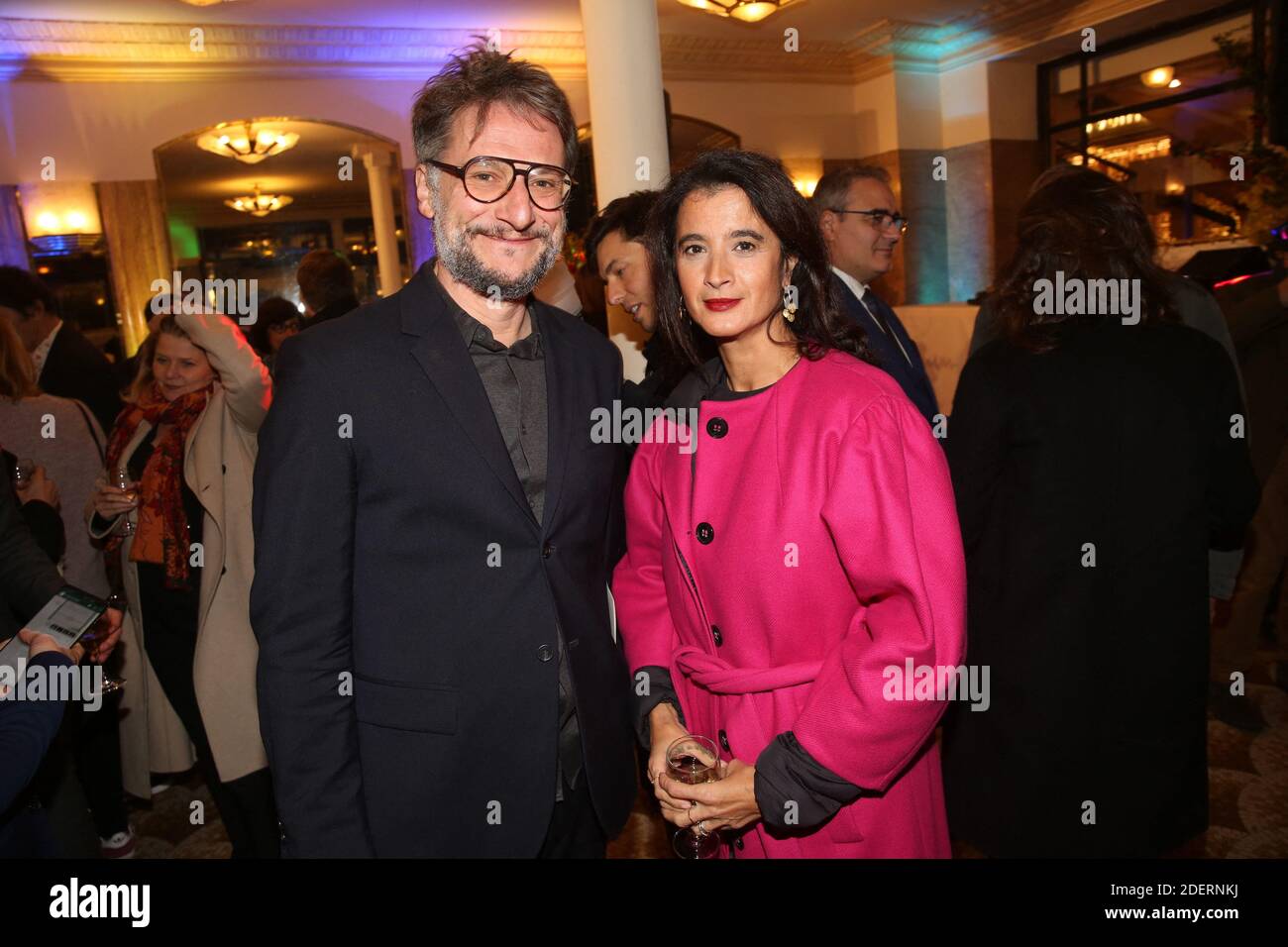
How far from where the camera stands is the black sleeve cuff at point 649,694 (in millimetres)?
1611

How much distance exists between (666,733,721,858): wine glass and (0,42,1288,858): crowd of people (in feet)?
0.08

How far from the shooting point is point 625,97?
4.01 meters

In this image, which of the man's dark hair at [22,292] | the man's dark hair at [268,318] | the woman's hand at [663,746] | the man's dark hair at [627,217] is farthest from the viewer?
the man's dark hair at [268,318]

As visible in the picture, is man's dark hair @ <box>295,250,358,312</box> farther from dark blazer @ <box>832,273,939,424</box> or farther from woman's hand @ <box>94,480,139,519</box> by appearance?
dark blazer @ <box>832,273,939,424</box>

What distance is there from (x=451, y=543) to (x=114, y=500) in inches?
75.3

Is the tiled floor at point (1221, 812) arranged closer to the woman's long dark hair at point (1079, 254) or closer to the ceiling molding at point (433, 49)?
the woman's long dark hair at point (1079, 254)

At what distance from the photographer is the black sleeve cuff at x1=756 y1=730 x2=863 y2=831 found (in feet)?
4.40

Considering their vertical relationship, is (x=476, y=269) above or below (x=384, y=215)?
below

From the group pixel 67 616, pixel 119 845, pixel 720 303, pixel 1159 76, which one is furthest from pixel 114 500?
pixel 1159 76

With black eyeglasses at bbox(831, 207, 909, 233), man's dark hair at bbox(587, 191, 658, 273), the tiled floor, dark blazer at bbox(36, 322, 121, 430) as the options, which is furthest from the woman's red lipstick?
dark blazer at bbox(36, 322, 121, 430)

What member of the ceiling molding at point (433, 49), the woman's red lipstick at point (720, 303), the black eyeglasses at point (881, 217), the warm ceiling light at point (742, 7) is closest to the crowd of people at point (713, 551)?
the woman's red lipstick at point (720, 303)

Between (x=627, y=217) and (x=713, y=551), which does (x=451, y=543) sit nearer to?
(x=713, y=551)

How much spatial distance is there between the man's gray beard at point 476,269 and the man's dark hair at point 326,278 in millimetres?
2727

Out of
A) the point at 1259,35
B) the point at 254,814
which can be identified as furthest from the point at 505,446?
the point at 1259,35
